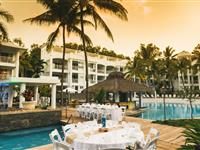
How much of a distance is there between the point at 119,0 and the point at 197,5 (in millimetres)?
5751

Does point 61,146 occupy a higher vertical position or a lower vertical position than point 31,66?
lower

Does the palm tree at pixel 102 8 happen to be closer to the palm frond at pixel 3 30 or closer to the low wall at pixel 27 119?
the low wall at pixel 27 119

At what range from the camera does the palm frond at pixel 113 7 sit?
14.5 metres

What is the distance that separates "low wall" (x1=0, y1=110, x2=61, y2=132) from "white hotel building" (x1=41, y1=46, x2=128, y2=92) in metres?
20.4

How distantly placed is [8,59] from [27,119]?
1386 cm

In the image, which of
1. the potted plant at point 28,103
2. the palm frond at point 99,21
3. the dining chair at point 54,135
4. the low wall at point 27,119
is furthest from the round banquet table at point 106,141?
the palm frond at point 99,21

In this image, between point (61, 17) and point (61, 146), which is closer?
point (61, 146)

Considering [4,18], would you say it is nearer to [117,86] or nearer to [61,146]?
[117,86]

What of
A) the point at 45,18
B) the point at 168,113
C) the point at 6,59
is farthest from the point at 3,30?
the point at 168,113

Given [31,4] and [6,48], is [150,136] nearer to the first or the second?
[31,4]

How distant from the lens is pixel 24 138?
10.3 meters

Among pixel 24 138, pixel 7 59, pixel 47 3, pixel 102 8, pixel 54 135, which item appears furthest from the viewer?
pixel 7 59

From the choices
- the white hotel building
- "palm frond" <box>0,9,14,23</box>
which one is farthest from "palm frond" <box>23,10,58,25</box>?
the white hotel building

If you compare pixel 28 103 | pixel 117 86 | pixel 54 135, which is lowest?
pixel 54 135
